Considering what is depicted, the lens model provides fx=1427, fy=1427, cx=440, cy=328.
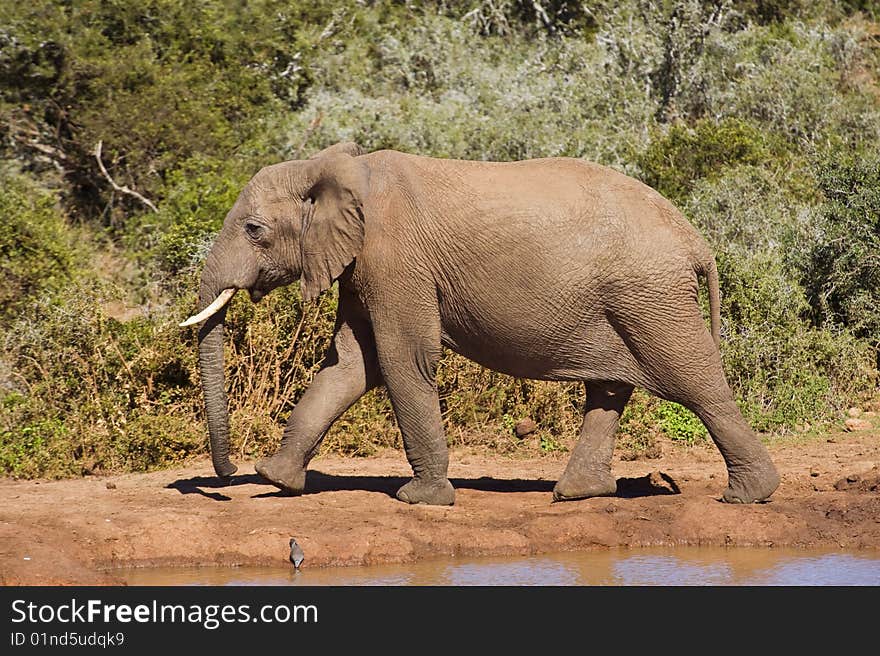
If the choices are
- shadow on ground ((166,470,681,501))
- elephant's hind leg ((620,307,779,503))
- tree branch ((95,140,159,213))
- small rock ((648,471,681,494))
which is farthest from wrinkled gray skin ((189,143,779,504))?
tree branch ((95,140,159,213))

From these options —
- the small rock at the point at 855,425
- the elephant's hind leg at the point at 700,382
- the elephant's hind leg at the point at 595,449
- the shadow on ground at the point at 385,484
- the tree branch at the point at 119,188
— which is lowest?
the tree branch at the point at 119,188

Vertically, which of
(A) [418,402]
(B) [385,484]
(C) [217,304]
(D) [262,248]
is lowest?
(B) [385,484]

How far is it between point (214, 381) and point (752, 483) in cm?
325

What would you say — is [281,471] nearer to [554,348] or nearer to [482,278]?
[482,278]

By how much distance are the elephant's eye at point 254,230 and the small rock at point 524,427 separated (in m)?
3.13

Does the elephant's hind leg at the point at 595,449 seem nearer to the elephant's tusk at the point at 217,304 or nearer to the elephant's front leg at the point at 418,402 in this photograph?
the elephant's front leg at the point at 418,402

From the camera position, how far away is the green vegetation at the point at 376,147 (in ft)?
35.0

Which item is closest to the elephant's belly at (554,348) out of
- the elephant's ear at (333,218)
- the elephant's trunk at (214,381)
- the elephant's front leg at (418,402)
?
the elephant's front leg at (418,402)

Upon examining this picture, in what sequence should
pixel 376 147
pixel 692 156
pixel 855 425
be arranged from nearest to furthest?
1. pixel 855 425
2. pixel 692 156
3. pixel 376 147

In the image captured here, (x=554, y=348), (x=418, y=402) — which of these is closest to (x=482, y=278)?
(x=554, y=348)

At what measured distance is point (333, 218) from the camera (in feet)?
27.2

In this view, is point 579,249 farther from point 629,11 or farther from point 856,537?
point 629,11

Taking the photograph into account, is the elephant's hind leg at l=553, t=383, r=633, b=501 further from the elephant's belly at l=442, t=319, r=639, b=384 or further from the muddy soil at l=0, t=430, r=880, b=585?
the elephant's belly at l=442, t=319, r=639, b=384
